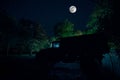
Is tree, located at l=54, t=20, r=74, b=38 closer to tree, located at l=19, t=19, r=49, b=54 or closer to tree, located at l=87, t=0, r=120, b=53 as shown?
tree, located at l=19, t=19, r=49, b=54

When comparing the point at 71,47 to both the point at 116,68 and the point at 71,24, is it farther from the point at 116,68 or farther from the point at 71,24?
the point at 71,24

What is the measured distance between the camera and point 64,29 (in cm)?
4250

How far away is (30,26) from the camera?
54562 mm

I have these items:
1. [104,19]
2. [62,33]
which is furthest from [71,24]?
[104,19]

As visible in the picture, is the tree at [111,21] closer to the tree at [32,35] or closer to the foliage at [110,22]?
the foliage at [110,22]

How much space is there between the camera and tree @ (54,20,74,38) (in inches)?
1616

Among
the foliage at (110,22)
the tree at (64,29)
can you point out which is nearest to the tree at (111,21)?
the foliage at (110,22)

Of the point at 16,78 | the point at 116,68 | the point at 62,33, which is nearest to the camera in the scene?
the point at 16,78

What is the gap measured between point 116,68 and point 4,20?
39.4 meters

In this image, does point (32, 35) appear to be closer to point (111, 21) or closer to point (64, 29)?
point (64, 29)

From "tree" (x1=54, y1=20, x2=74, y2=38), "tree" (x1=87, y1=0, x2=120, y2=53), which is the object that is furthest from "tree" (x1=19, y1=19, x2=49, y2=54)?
"tree" (x1=87, y1=0, x2=120, y2=53)

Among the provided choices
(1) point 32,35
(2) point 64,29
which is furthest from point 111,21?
(1) point 32,35

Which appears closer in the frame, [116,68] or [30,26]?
[116,68]

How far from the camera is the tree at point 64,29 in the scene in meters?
41.0
